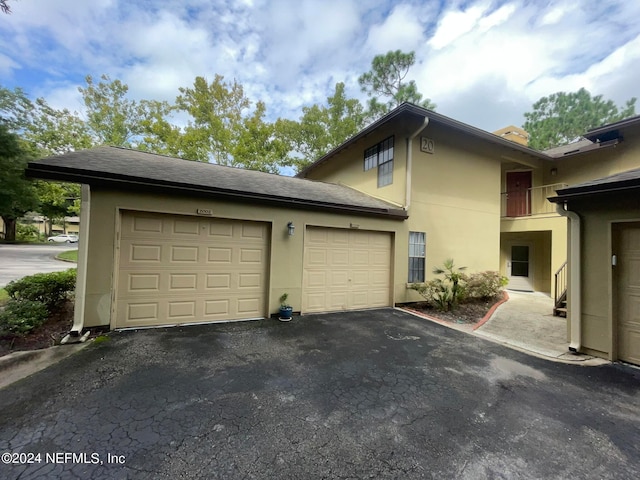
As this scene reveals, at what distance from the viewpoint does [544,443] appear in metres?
2.50

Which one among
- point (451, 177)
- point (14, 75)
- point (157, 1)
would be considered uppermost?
point (157, 1)

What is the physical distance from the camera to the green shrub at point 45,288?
199 inches

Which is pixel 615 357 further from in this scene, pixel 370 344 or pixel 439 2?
pixel 439 2

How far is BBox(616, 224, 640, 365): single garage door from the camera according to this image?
4289 mm

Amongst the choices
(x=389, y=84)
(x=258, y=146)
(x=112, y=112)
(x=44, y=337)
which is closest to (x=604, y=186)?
(x=44, y=337)

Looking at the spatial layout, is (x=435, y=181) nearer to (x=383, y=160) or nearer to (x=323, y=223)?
(x=383, y=160)

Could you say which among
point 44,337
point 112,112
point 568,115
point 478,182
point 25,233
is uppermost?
point 568,115

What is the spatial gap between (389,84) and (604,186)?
17708 millimetres

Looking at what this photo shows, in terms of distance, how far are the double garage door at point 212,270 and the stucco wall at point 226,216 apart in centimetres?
18

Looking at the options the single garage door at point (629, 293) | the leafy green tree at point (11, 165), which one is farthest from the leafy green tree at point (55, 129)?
the single garage door at point (629, 293)

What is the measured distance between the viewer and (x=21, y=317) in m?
4.39

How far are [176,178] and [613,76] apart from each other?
1148 inches

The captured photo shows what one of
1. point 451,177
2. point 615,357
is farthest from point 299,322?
point 451,177

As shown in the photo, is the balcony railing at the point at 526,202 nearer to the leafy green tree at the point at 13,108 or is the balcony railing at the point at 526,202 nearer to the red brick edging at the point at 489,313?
the red brick edging at the point at 489,313
